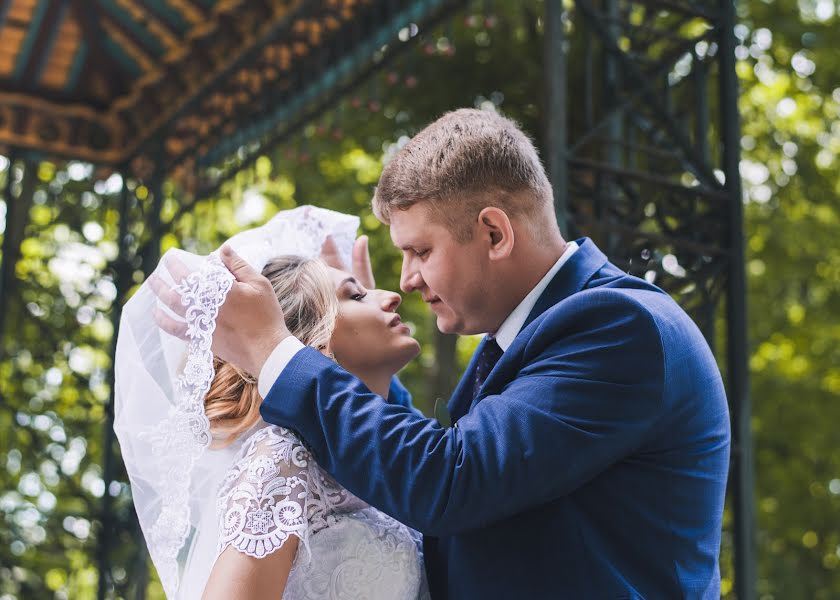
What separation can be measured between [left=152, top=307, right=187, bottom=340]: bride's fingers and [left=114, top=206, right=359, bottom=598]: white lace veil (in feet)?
0.08

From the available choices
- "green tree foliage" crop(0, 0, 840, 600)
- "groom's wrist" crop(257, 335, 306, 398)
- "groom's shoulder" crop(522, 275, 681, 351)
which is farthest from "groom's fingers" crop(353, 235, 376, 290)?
"green tree foliage" crop(0, 0, 840, 600)

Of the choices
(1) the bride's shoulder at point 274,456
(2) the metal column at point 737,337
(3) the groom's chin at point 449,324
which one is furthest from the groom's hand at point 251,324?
(2) the metal column at point 737,337

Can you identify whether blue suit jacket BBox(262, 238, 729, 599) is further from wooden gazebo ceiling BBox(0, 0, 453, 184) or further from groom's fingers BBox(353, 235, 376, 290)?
wooden gazebo ceiling BBox(0, 0, 453, 184)

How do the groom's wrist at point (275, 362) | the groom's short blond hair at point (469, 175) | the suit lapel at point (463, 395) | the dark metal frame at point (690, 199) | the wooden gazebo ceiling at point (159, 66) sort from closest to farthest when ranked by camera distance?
the groom's wrist at point (275, 362)
the groom's short blond hair at point (469, 175)
the suit lapel at point (463, 395)
the dark metal frame at point (690, 199)
the wooden gazebo ceiling at point (159, 66)

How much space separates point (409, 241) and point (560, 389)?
0.53 m

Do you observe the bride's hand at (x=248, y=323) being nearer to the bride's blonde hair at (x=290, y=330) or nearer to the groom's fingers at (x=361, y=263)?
the bride's blonde hair at (x=290, y=330)

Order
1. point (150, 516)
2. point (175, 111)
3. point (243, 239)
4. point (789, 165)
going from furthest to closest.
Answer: point (789, 165)
point (175, 111)
point (243, 239)
point (150, 516)

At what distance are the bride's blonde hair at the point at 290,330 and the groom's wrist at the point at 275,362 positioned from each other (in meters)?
0.40

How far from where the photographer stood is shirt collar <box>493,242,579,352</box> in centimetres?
234

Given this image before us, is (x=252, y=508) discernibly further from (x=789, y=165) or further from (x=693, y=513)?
(x=789, y=165)

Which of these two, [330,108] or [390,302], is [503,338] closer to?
[390,302]

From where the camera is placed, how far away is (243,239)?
2.96m

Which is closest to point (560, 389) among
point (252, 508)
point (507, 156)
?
point (507, 156)

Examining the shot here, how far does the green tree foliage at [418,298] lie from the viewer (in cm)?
784
